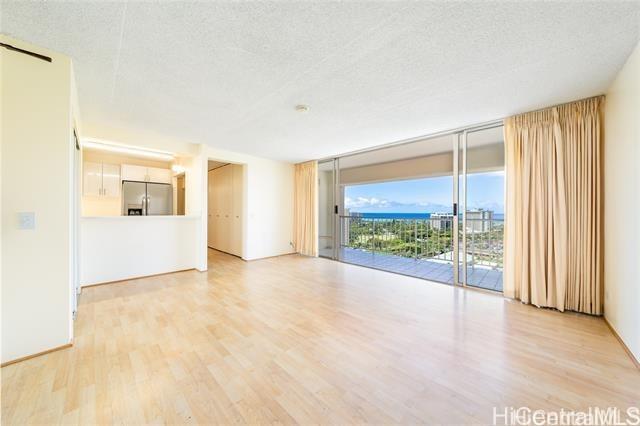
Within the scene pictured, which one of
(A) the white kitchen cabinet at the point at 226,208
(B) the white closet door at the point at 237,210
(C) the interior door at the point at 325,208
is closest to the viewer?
(B) the white closet door at the point at 237,210

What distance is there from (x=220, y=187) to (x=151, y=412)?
5.54m

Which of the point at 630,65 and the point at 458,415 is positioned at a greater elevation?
the point at 630,65

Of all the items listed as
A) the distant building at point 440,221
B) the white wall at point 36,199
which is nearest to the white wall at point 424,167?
the distant building at point 440,221

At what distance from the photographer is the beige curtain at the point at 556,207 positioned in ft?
7.74

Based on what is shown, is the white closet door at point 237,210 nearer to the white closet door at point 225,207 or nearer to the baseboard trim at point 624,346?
the white closet door at point 225,207

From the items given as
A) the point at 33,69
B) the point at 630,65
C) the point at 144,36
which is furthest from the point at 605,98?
the point at 33,69

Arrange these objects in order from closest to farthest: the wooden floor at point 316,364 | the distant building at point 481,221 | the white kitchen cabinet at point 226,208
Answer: the wooden floor at point 316,364, the distant building at point 481,221, the white kitchen cabinet at point 226,208

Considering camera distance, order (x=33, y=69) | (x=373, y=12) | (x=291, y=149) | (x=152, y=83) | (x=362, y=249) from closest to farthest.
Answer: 1. (x=373, y=12)
2. (x=33, y=69)
3. (x=152, y=83)
4. (x=291, y=149)
5. (x=362, y=249)

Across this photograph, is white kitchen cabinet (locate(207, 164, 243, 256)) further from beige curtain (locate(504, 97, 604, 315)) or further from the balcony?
beige curtain (locate(504, 97, 604, 315))

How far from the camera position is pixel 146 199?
4727 mm

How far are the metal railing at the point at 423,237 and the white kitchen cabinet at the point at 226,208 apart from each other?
2.49m

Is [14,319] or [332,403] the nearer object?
[332,403]

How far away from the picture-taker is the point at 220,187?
621 cm

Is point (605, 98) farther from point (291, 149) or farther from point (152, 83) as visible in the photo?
point (152, 83)
